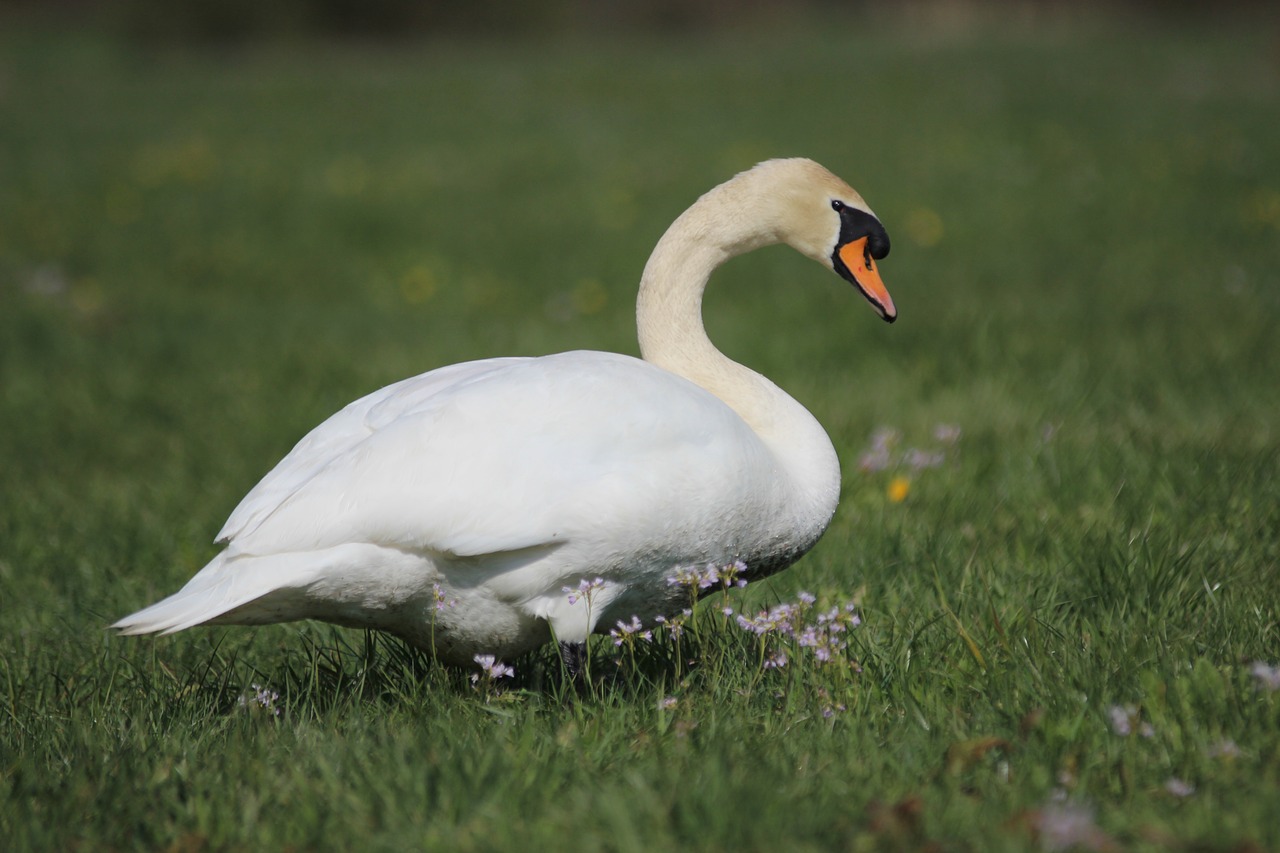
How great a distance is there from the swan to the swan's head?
58 cm

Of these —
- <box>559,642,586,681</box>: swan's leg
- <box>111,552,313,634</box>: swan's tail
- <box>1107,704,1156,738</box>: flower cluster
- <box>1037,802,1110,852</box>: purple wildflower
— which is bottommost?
<box>1107,704,1156,738</box>: flower cluster

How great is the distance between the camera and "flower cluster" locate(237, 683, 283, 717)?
9.12ft

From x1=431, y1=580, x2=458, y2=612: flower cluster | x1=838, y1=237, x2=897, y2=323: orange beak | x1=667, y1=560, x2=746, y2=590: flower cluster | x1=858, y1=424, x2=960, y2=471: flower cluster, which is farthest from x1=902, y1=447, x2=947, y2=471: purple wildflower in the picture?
x1=431, y1=580, x2=458, y2=612: flower cluster

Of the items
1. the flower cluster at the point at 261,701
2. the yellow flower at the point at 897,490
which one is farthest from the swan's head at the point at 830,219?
the flower cluster at the point at 261,701

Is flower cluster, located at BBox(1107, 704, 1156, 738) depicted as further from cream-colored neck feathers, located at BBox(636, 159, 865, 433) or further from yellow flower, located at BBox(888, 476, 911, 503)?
yellow flower, located at BBox(888, 476, 911, 503)

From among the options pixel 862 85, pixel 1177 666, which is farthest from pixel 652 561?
pixel 862 85

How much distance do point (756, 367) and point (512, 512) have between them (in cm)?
377

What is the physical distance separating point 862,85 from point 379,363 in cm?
1133

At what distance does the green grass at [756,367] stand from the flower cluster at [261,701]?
0.05m

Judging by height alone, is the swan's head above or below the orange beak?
above

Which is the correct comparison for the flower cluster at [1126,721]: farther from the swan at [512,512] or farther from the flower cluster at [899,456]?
the flower cluster at [899,456]

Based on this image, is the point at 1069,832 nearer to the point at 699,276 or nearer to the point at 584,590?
the point at 584,590

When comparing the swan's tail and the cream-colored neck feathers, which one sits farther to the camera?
the cream-colored neck feathers

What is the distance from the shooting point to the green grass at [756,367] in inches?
89.7
